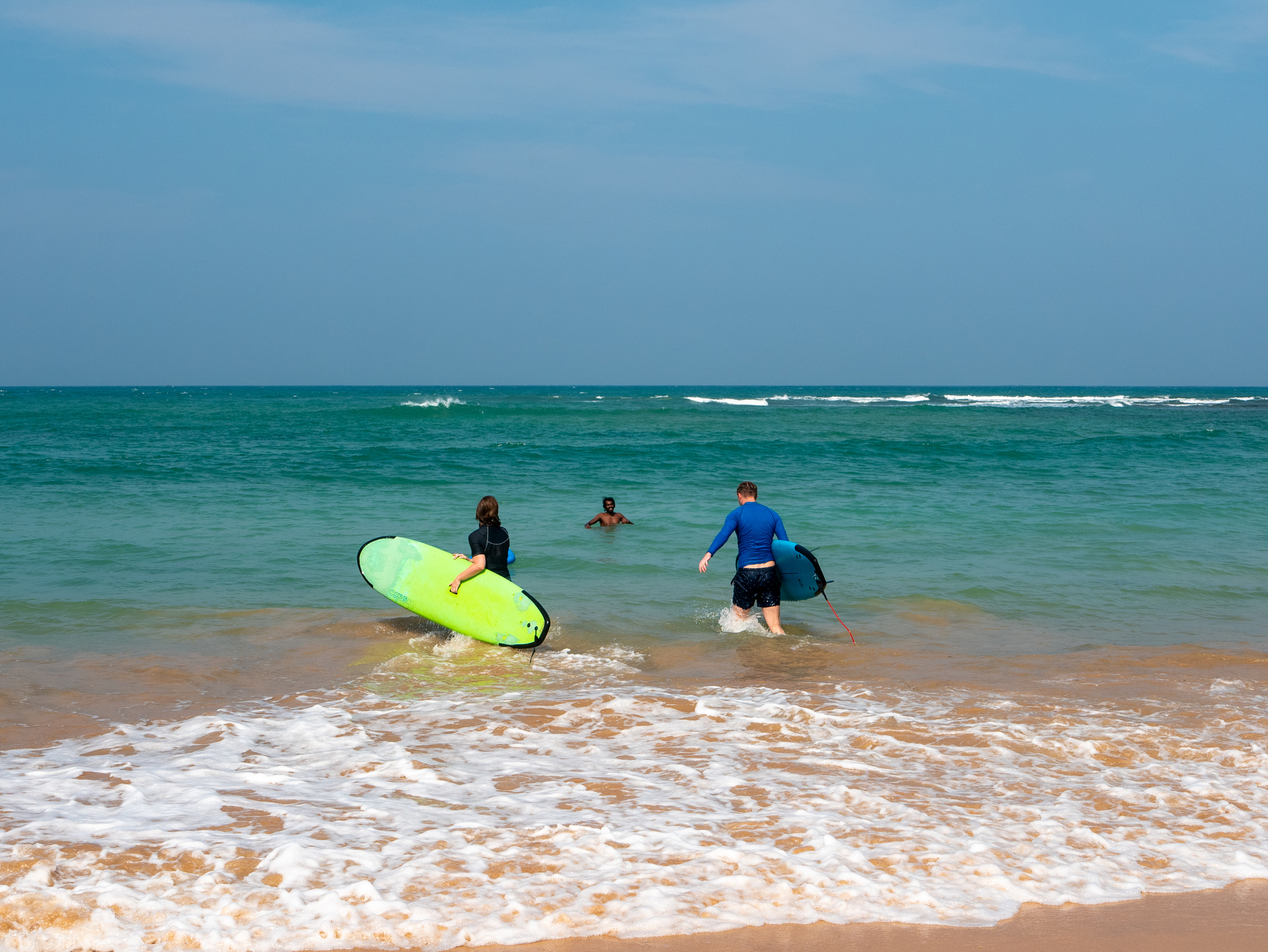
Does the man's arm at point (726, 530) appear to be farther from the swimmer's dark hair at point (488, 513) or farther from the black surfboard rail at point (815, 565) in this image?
the swimmer's dark hair at point (488, 513)

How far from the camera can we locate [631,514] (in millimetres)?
15938

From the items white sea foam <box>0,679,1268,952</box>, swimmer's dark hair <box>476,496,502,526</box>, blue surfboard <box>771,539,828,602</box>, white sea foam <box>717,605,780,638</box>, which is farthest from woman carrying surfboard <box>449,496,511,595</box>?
blue surfboard <box>771,539,828,602</box>

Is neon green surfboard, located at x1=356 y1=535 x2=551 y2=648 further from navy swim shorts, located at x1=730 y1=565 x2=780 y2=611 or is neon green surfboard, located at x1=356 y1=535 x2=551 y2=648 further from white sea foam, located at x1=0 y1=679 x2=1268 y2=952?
navy swim shorts, located at x1=730 y1=565 x2=780 y2=611

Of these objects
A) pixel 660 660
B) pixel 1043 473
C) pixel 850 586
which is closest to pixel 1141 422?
pixel 1043 473

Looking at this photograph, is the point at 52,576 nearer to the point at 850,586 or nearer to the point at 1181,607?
the point at 850,586

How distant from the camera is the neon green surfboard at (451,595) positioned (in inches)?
310

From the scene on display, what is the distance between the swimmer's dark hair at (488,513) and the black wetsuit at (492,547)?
0.16ft

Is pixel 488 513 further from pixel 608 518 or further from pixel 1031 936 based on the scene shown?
pixel 608 518

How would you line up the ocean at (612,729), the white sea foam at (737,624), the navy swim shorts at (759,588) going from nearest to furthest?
the ocean at (612,729) < the navy swim shorts at (759,588) < the white sea foam at (737,624)

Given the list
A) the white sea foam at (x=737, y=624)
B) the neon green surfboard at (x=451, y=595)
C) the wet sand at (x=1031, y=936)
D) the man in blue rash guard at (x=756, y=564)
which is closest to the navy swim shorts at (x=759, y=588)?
the man in blue rash guard at (x=756, y=564)

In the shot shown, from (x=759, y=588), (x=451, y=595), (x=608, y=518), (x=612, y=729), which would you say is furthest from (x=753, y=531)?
(x=608, y=518)

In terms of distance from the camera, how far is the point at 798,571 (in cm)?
916

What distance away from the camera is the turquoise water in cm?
945

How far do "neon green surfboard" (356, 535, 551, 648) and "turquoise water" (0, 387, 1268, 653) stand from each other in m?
1.00
